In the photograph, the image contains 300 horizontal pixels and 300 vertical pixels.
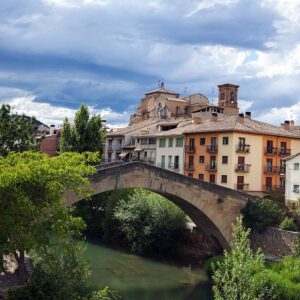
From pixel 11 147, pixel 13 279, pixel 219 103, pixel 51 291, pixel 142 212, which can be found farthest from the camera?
pixel 219 103

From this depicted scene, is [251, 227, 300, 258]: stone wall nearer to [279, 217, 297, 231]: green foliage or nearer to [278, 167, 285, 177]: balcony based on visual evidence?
[279, 217, 297, 231]: green foliage

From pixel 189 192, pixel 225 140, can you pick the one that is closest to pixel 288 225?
pixel 189 192

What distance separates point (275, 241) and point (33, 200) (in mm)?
20372

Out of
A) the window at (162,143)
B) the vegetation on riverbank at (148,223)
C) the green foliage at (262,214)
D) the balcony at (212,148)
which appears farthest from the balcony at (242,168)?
the green foliage at (262,214)

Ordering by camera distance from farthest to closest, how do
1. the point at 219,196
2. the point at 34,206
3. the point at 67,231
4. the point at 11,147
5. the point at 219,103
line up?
1. the point at 219,103
2. the point at 219,196
3. the point at 11,147
4. the point at 67,231
5. the point at 34,206

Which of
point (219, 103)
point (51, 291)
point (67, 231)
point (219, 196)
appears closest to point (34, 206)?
point (67, 231)

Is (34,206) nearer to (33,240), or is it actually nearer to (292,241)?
(33,240)

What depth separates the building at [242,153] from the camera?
153 feet

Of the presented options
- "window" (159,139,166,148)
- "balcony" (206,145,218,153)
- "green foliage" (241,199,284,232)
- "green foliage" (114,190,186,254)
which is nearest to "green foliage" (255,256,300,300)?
"green foliage" (241,199,284,232)

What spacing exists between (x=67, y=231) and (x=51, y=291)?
9.62 feet

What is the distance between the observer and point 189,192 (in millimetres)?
32781

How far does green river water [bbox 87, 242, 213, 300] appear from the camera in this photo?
27.2 metres

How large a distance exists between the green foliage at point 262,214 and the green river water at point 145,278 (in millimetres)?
4830

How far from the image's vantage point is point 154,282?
29.5m
